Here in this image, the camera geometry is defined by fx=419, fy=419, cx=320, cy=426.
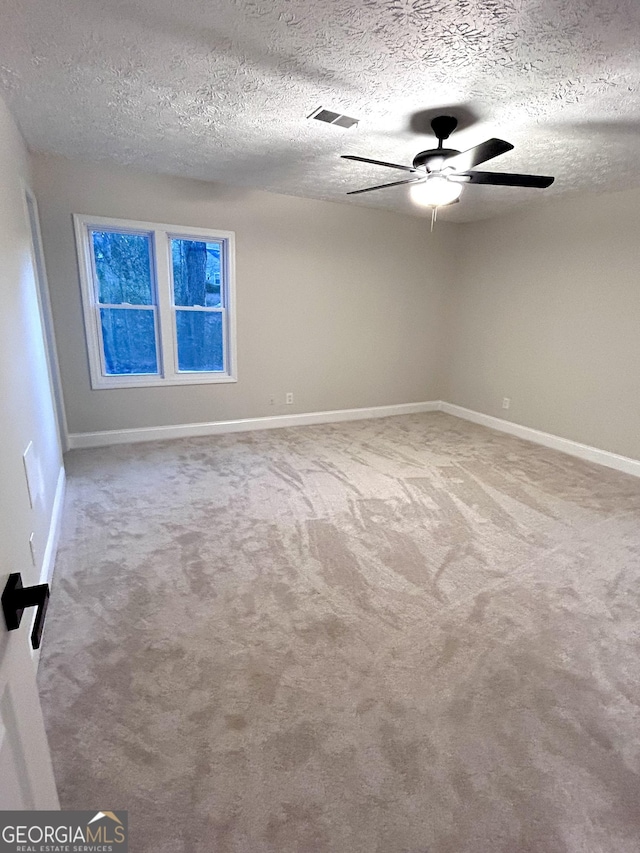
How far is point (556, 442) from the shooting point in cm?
447

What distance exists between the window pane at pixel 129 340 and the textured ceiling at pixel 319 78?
51.5 inches

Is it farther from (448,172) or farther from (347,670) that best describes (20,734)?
(448,172)

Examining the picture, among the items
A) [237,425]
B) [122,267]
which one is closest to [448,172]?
[122,267]

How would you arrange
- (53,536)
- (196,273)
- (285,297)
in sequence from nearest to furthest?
1. (53,536)
2. (196,273)
3. (285,297)

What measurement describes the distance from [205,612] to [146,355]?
3027 millimetres

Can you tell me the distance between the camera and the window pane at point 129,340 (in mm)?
4051

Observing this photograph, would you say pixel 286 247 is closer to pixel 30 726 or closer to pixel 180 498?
pixel 180 498

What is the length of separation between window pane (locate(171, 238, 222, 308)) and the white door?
402 cm

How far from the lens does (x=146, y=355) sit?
13.9 feet

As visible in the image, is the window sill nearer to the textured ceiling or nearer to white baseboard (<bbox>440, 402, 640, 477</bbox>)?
the textured ceiling

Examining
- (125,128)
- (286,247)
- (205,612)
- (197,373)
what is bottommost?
(205,612)

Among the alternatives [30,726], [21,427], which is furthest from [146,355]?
[30,726]

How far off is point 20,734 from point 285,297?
4399 millimetres

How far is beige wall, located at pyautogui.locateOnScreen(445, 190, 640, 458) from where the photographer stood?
12.6ft
